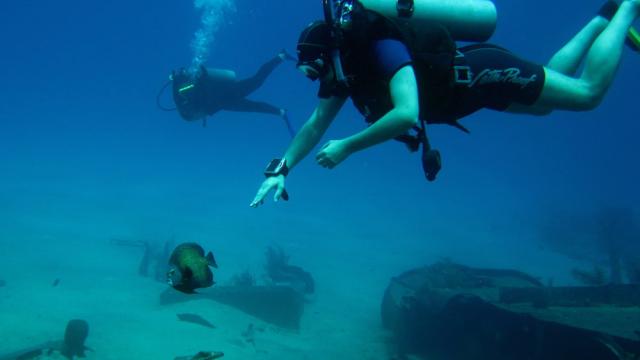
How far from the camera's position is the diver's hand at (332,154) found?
3.02m

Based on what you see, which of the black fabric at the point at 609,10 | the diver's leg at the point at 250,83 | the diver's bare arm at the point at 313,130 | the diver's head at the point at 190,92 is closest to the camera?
the diver's bare arm at the point at 313,130

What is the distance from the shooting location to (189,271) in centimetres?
247

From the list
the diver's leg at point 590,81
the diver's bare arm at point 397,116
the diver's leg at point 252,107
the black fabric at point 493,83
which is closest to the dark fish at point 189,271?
the diver's bare arm at point 397,116

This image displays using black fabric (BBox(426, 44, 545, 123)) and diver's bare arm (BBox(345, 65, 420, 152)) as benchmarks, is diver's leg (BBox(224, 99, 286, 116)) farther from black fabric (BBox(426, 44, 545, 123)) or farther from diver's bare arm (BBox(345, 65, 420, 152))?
diver's bare arm (BBox(345, 65, 420, 152))

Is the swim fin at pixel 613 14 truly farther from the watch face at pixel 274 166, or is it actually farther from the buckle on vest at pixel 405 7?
the watch face at pixel 274 166

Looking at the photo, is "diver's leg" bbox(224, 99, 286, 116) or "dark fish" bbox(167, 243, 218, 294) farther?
"diver's leg" bbox(224, 99, 286, 116)

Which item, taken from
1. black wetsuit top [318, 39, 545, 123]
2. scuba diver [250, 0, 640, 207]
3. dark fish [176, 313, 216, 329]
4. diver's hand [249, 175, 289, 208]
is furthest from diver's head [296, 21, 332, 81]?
dark fish [176, 313, 216, 329]

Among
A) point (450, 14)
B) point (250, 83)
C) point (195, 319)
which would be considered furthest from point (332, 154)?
point (250, 83)

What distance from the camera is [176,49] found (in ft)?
497

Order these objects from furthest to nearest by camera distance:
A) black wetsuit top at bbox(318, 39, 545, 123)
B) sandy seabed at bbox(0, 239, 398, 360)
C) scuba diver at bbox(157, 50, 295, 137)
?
scuba diver at bbox(157, 50, 295, 137) < sandy seabed at bbox(0, 239, 398, 360) < black wetsuit top at bbox(318, 39, 545, 123)

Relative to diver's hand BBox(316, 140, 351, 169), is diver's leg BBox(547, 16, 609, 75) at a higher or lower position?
higher

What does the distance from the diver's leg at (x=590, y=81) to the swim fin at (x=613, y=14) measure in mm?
452

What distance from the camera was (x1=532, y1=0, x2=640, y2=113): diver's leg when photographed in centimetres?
386

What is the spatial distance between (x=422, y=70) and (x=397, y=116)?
772 mm
